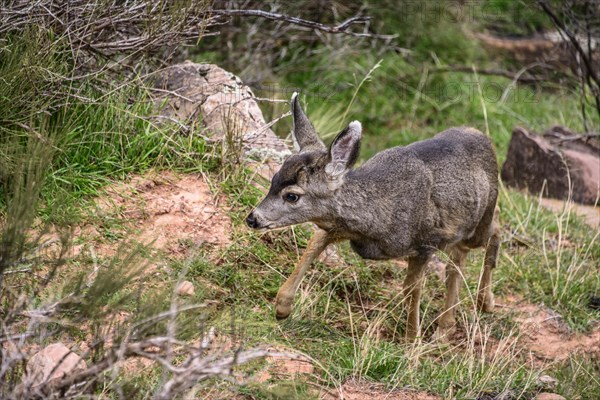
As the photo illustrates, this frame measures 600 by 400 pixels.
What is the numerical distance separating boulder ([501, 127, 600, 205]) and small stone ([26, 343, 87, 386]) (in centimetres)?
619

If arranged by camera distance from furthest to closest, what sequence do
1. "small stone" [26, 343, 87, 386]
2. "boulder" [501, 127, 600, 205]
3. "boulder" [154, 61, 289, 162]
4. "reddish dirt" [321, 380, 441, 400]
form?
1. "boulder" [501, 127, 600, 205]
2. "boulder" [154, 61, 289, 162]
3. "reddish dirt" [321, 380, 441, 400]
4. "small stone" [26, 343, 87, 386]

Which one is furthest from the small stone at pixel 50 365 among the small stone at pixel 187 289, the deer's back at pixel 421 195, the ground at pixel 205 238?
the deer's back at pixel 421 195

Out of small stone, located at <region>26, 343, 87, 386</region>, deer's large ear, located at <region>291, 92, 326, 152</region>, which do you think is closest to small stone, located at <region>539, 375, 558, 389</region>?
deer's large ear, located at <region>291, 92, 326, 152</region>

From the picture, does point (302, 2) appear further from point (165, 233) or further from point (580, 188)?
point (165, 233)

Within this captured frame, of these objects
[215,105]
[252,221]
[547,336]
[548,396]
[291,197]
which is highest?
[291,197]

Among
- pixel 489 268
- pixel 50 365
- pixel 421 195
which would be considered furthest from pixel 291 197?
pixel 489 268

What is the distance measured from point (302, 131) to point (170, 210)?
122 cm

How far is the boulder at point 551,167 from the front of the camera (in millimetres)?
9578

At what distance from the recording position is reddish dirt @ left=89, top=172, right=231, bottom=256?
6.57 meters

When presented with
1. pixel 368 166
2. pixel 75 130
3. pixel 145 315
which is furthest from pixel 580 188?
pixel 145 315

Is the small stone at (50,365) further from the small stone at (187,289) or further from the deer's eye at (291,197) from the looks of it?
the deer's eye at (291,197)

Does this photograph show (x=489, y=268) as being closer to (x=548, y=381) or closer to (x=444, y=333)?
(x=444, y=333)

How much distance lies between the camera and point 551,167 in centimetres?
974

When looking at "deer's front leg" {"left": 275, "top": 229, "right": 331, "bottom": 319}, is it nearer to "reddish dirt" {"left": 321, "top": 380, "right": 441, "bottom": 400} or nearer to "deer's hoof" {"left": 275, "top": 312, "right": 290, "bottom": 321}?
"deer's hoof" {"left": 275, "top": 312, "right": 290, "bottom": 321}
